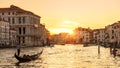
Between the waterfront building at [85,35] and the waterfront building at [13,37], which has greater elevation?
the waterfront building at [85,35]

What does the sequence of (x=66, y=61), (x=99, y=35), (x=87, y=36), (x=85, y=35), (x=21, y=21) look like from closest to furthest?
1. (x=66, y=61)
2. (x=21, y=21)
3. (x=99, y=35)
4. (x=87, y=36)
5. (x=85, y=35)

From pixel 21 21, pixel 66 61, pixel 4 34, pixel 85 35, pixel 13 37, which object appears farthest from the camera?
pixel 85 35

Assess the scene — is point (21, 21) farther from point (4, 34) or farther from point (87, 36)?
point (87, 36)

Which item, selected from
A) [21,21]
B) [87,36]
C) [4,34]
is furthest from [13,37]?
[87,36]

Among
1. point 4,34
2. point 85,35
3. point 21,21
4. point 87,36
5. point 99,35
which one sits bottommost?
point 4,34

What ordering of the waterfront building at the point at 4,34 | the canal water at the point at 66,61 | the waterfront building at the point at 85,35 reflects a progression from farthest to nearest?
the waterfront building at the point at 85,35, the waterfront building at the point at 4,34, the canal water at the point at 66,61

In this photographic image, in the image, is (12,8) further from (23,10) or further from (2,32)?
(2,32)

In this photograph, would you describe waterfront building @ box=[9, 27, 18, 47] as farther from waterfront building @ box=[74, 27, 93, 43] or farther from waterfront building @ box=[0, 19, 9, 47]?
waterfront building @ box=[74, 27, 93, 43]

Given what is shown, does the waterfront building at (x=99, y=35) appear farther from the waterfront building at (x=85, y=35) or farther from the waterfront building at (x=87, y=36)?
the waterfront building at (x=85, y=35)

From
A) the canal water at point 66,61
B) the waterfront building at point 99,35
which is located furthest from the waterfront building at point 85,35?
the canal water at point 66,61

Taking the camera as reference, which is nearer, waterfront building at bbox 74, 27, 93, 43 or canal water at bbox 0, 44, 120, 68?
canal water at bbox 0, 44, 120, 68

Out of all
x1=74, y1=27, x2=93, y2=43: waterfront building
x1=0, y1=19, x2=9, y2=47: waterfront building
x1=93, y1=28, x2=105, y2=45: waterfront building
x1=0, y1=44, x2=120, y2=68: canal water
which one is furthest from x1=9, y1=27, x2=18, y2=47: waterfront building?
x1=74, y1=27, x2=93, y2=43: waterfront building

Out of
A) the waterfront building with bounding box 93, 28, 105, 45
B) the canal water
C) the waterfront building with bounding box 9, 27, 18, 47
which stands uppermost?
the waterfront building with bounding box 93, 28, 105, 45

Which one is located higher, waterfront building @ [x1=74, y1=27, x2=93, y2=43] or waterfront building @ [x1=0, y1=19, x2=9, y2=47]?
waterfront building @ [x1=74, y1=27, x2=93, y2=43]
